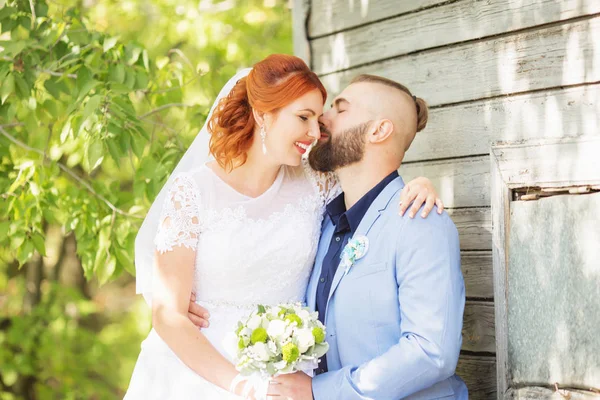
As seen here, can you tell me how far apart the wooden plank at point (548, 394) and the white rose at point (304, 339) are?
814 mm

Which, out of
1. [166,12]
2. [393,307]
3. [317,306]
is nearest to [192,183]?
[317,306]

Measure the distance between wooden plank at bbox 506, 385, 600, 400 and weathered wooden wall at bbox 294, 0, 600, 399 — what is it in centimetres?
37

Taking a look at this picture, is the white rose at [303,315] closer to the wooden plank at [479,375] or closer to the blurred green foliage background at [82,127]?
the wooden plank at [479,375]

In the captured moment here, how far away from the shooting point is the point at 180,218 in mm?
2760

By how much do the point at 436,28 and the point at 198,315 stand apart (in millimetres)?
1602

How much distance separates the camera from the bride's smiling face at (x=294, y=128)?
9.41ft

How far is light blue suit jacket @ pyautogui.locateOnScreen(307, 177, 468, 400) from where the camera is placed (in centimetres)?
241

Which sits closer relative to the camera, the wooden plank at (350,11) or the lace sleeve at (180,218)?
the lace sleeve at (180,218)

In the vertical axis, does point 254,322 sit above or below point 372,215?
below

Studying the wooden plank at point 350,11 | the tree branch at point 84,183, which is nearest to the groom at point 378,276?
the wooden plank at point 350,11

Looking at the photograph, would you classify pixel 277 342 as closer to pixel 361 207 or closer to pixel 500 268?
pixel 361 207

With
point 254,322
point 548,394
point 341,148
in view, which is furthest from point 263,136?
point 548,394

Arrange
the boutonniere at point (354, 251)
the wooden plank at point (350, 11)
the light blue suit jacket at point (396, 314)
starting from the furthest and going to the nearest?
the wooden plank at point (350, 11) < the boutonniere at point (354, 251) < the light blue suit jacket at point (396, 314)

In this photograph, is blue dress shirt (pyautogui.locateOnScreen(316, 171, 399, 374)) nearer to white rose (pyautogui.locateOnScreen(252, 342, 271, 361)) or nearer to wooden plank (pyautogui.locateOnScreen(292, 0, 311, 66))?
white rose (pyautogui.locateOnScreen(252, 342, 271, 361))
